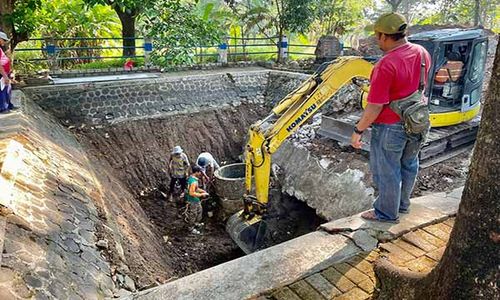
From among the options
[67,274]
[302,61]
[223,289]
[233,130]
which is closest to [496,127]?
[223,289]

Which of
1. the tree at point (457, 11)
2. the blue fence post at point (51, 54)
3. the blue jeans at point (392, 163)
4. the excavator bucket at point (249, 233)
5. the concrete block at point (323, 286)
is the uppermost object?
the tree at point (457, 11)

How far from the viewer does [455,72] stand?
6.74 metres

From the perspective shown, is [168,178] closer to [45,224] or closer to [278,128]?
[278,128]

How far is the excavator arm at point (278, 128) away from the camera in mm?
5191

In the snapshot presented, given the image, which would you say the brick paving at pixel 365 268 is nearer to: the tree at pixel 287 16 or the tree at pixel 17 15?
the tree at pixel 17 15

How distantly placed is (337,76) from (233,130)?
4716mm

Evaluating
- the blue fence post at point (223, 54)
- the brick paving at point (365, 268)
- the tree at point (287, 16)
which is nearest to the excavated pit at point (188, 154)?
the blue fence post at point (223, 54)

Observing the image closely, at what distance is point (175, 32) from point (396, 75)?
11.5 feet

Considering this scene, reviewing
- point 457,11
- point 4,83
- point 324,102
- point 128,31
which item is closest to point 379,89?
point 324,102

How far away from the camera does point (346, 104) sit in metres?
8.18

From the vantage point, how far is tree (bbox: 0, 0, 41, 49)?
24.6 ft

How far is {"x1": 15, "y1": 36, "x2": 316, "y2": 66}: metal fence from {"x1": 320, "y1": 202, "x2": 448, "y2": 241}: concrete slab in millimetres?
6744

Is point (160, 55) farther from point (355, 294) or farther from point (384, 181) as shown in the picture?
point (355, 294)

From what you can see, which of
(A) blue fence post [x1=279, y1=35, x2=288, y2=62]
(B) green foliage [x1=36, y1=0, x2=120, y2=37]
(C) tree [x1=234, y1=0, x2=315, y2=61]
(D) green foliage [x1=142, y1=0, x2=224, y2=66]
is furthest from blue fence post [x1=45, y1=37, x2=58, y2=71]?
(A) blue fence post [x1=279, y1=35, x2=288, y2=62]
